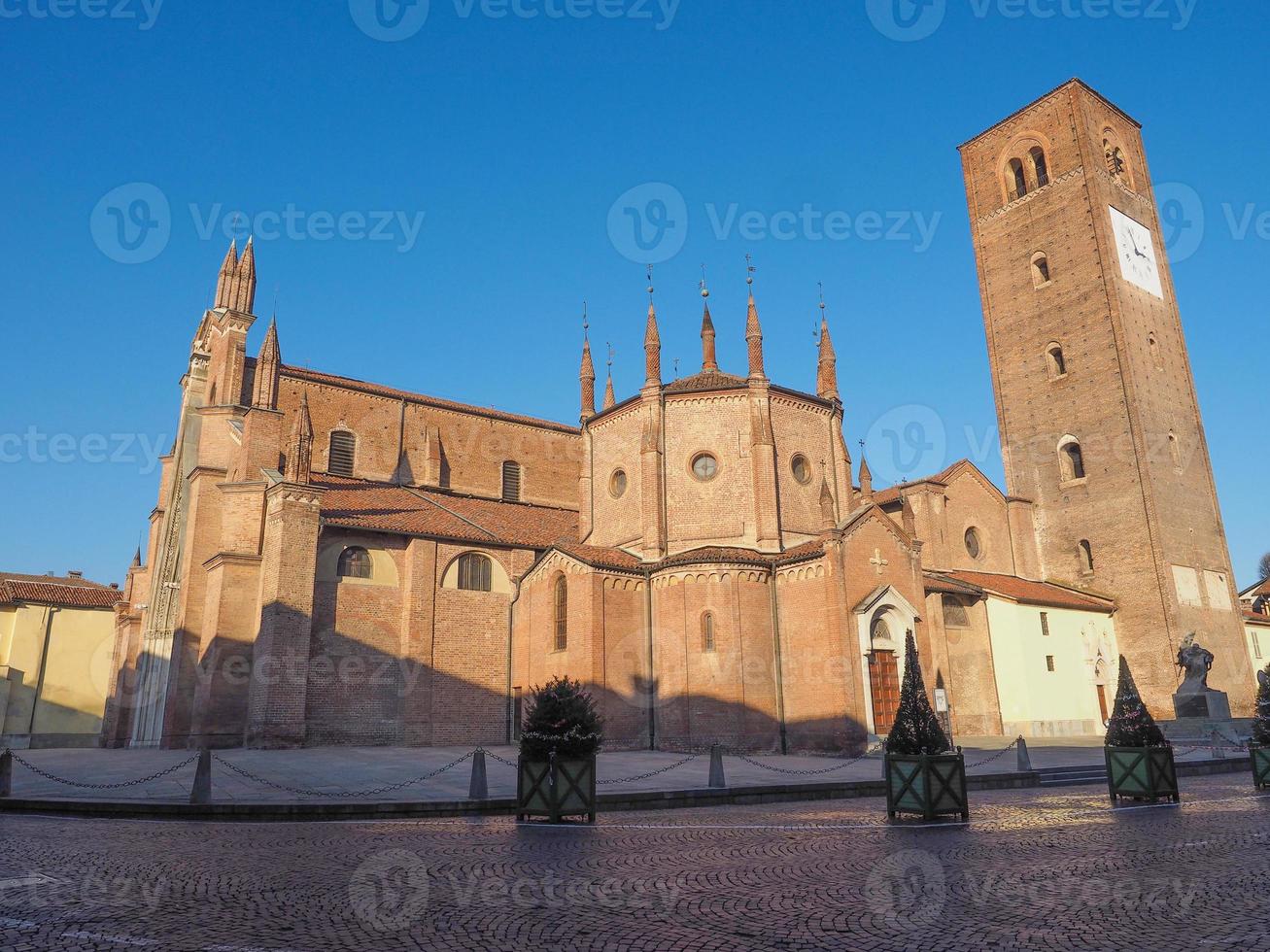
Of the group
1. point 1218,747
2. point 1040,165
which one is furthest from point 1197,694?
point 1040,165

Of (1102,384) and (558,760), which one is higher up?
(1102,384)

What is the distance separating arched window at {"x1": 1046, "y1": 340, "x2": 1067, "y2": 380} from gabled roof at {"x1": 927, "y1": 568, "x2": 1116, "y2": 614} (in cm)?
934

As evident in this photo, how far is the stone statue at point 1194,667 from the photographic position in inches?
1207

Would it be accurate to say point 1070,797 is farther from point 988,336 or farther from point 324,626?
point 988,336

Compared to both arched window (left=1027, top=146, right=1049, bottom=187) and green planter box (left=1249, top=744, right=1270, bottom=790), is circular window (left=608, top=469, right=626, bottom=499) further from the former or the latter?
arched window (left=1027, top=146, right=1049, bottom=187)

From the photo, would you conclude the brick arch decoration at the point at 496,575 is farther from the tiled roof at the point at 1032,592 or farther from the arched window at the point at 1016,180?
the arched window at the point at 1016,180

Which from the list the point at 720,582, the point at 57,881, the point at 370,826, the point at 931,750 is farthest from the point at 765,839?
the point at 720,582

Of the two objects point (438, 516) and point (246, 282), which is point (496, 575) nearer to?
point (438, 516)

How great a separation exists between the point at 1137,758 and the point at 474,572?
20.3 metres

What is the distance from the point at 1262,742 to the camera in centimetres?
1534

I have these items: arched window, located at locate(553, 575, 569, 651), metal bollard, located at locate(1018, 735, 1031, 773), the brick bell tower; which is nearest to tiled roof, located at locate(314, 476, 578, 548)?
arched window, located at locate(553, 575, 569, 651)

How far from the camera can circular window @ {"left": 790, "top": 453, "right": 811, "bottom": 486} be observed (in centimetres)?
2964

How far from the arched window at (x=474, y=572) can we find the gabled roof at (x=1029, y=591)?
14972mm

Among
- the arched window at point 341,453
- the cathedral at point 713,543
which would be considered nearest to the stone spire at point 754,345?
the cathedral at point 713,543
